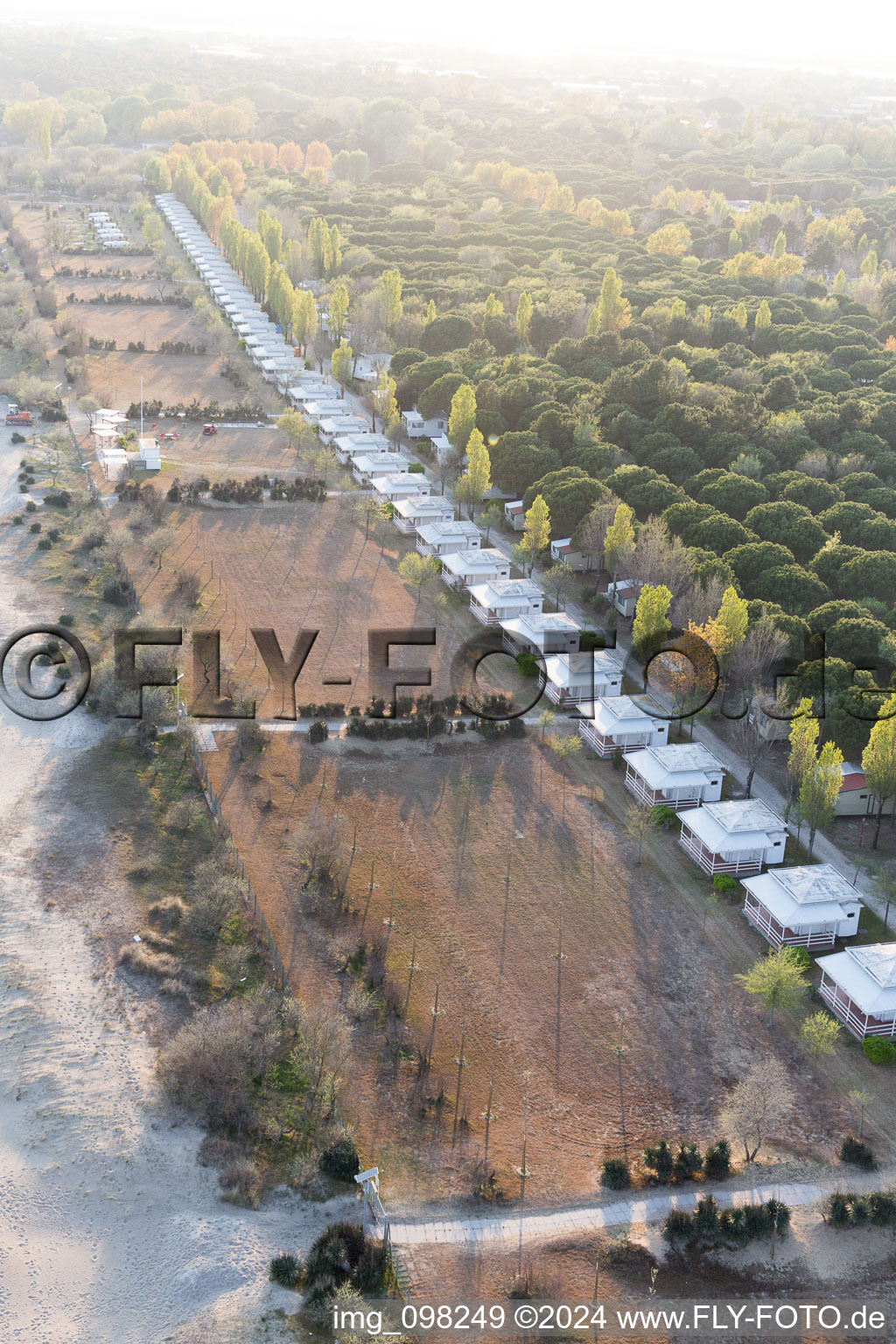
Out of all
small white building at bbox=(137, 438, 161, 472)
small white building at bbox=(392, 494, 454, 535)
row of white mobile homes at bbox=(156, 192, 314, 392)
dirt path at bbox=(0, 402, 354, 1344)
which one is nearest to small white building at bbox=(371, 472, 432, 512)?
small white building at bbox=(392, 494, 454, 535)

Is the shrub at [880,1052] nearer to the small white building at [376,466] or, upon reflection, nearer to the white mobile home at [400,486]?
the white mobile home at [400,486]

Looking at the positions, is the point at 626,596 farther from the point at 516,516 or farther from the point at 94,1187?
the point at 94,1187

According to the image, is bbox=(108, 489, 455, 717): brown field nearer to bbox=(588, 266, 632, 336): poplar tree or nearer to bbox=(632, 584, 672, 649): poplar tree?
bbox=(632, 584, 672, 649): poplar tree

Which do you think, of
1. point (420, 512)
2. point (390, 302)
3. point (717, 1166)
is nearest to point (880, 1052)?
point (717, 1166)

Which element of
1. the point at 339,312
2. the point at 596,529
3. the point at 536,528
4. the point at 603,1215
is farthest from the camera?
the point at 339,312

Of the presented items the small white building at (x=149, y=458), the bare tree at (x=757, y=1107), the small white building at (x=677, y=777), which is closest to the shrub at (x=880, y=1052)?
the bare tree at (x=757, y=1107)
